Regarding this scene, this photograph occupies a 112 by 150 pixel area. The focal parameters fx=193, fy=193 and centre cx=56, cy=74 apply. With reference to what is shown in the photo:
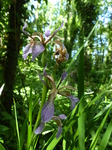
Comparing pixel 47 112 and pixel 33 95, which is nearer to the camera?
pixel 47 112

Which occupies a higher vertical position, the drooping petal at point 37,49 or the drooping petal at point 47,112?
the drooping petal at point 37,49

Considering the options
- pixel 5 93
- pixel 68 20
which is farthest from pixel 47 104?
pixel 68 20

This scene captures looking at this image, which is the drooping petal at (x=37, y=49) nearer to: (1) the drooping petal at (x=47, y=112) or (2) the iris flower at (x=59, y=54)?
(2) the iris flower at (x=59, y=54)


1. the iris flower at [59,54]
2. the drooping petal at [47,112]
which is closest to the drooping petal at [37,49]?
the iris flower at [59,54]

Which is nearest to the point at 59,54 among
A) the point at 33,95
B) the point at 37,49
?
the point at 37,49

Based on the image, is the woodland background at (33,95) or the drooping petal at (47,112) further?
the woodland background at (33,95)

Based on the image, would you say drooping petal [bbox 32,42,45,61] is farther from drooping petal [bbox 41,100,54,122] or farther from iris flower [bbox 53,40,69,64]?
drooping petal [bbox 41,100,54,122]

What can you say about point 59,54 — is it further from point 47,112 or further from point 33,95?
point 33,95

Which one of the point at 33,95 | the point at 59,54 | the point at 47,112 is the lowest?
the point at 33,95

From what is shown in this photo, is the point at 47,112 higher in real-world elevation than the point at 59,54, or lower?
lower

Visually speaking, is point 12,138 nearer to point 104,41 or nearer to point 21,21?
point 21,21

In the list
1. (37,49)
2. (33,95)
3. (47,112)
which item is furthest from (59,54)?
(33,95)
